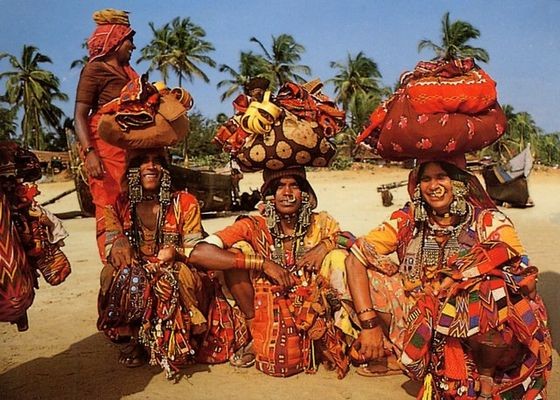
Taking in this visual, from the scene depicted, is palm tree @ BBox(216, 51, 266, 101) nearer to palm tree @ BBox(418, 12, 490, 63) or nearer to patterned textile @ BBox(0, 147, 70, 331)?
palm tree @ BBox(418, 12, 490, 63)

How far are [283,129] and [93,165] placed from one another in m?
1.37

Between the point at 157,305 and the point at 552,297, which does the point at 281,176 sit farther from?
the point at 552,297

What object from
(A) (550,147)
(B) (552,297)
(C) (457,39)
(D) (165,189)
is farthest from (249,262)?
(A) (550,147)

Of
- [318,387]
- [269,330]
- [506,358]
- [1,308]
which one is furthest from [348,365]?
[1,308]

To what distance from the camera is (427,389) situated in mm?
2898

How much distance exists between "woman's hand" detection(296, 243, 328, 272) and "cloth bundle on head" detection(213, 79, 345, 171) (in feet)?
1.67

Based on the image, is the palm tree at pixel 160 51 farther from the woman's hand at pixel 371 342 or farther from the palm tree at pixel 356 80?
the woman's hand at pixel 371 342

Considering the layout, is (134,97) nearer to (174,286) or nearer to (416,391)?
(174,286)

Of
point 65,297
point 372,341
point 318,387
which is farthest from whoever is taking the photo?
point 65,297

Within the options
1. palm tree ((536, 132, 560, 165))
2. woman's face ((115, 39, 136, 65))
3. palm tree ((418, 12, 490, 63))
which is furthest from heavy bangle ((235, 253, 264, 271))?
palm tree ((536, 132, 560, 165))

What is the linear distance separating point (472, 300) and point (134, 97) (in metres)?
2.17

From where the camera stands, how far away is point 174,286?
359 cm

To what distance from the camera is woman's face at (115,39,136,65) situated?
14.3 feet

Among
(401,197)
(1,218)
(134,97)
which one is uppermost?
(134,97)
